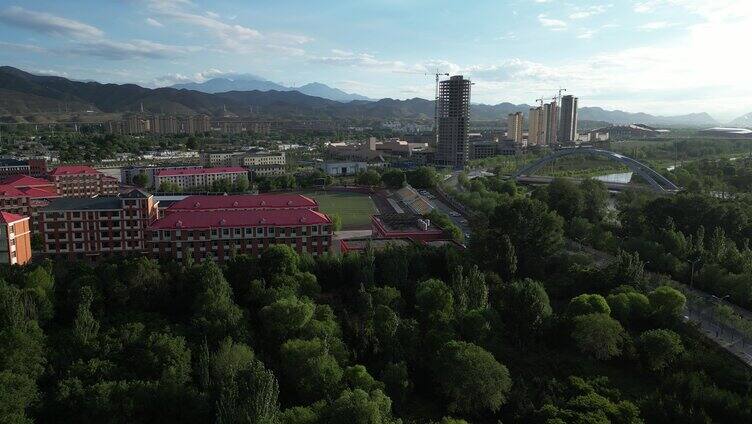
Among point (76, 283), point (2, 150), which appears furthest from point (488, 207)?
point (2, 150)

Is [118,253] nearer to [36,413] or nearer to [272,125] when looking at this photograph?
[36,413]

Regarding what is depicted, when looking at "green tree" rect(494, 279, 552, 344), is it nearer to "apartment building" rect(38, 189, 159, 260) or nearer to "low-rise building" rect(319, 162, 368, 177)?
"apartment building" rect(38, 189, 159, 260)

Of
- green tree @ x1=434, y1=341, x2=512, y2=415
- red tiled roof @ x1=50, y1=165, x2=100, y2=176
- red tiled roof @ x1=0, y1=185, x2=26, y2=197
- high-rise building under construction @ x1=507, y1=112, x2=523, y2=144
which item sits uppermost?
high-rise building under construction @ x1=507, y1=112, x2=523, y2=144

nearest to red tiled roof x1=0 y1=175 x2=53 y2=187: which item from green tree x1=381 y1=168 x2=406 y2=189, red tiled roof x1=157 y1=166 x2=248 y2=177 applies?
red tiled roof x1=157 y1=166 x2=248 y2=177

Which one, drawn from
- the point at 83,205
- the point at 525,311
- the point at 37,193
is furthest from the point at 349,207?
the point at 525,311

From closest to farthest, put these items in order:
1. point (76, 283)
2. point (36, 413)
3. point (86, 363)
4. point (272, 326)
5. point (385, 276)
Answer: point (36, 413)
point (86, 363)
point (272, 326)
point (76, 283)
point (385, 276)

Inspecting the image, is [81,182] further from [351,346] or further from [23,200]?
[351,346]

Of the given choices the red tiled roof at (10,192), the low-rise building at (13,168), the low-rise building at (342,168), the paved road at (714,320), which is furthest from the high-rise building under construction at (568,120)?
the red tiled roof at (10,192)
